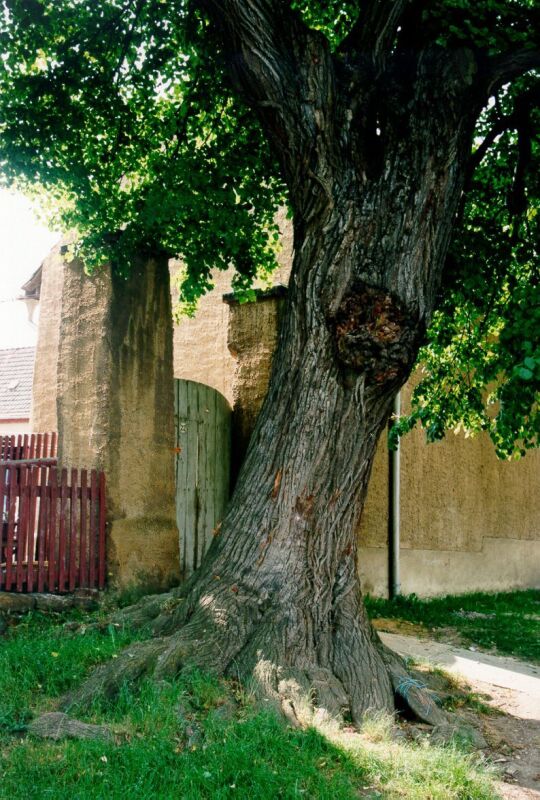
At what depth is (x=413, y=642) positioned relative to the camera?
8227 millimetres

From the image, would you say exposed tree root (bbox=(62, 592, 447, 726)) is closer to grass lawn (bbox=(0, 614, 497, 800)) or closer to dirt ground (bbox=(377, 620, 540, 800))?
grass lawn (bbox=(0, 614, 497, 800))

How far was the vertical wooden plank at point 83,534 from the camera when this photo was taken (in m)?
7.51

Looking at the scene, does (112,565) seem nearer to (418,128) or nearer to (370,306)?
(370,306)

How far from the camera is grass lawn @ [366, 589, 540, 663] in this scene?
881 centimetres

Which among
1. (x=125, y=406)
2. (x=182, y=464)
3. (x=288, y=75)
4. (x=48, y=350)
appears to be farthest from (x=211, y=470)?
(x=48, y=350)

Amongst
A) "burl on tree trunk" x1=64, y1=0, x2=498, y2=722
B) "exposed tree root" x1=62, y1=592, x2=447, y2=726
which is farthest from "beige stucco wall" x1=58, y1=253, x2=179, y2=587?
"exposed tree root" x1=62, y1=592, x2=447, y2=726

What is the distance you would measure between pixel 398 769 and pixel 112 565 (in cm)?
388

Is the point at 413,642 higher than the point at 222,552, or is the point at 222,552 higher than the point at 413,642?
the point at 222,552

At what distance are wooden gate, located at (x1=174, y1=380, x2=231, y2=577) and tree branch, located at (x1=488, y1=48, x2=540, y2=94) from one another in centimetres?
456

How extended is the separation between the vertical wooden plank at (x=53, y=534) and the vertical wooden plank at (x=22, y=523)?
210 millimetres

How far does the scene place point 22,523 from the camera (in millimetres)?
7301

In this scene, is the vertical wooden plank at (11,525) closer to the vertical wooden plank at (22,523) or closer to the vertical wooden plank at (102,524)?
the vertical wooden plank at (22,523)

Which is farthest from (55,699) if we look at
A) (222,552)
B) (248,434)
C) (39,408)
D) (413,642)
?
(39,408)

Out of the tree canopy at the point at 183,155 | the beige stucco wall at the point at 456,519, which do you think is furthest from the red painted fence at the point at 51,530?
the beige stucco wall at the point at 456,519
